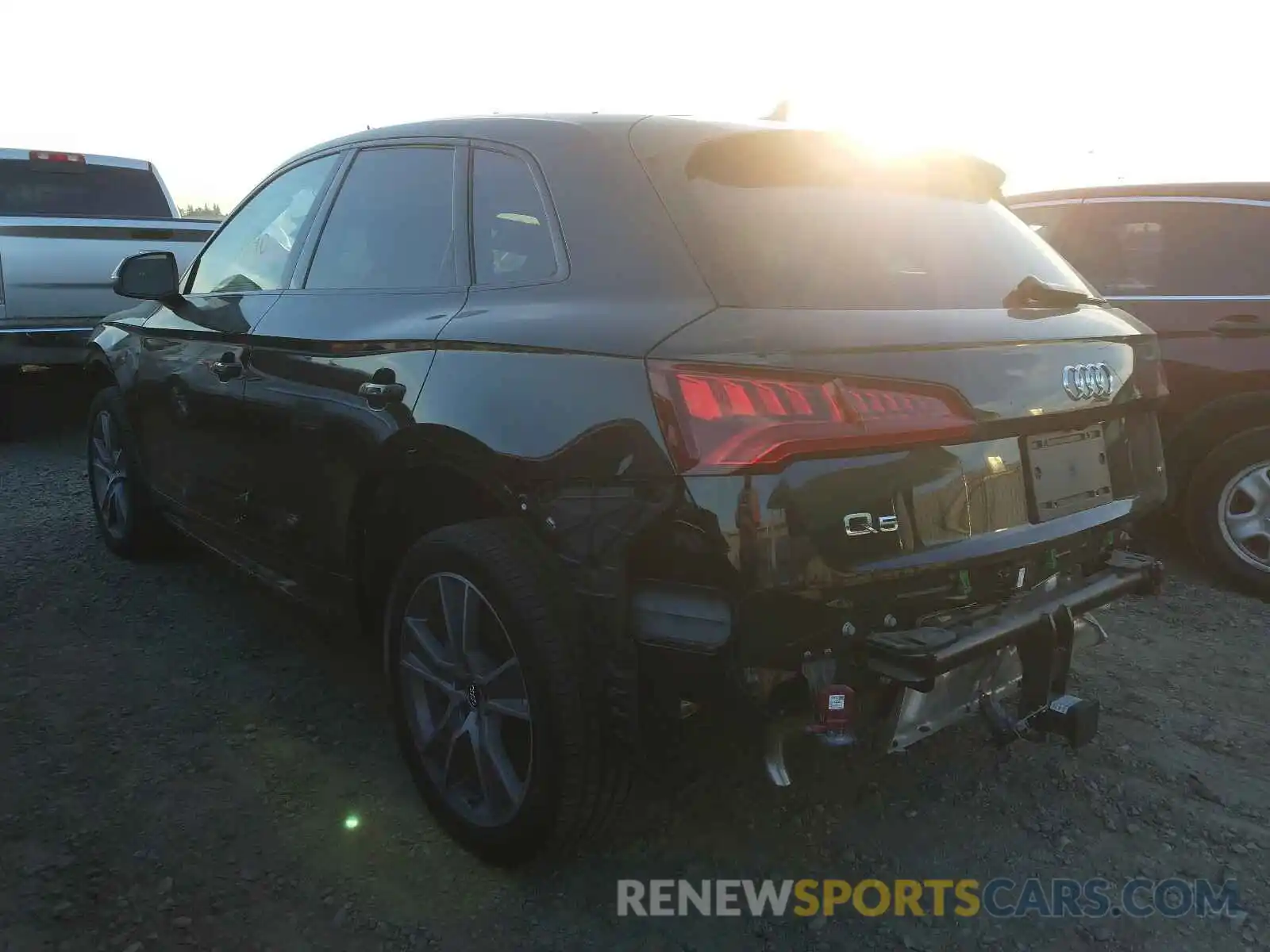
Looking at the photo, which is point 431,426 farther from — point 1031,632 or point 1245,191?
point 1245,191

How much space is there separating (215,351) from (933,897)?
283 cm

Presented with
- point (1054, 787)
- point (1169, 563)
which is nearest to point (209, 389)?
point (1054, 787)

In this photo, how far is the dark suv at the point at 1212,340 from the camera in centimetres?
437

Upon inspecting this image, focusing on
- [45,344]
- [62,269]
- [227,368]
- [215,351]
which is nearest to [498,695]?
[227,368]

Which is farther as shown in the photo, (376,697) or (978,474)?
(376,697)

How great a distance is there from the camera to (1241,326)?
4.35 meters

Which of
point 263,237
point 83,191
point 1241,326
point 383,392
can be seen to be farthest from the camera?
point 83,191

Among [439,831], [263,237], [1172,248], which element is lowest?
[439,831]

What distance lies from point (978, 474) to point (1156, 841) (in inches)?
48.0

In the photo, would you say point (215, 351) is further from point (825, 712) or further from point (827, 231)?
point (825, 712)

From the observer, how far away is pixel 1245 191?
446cm

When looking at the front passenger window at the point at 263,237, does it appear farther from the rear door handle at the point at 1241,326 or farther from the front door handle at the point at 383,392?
the rear door handle at the point at 1241,326

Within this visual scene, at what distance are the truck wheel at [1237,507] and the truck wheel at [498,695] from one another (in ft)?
11.2

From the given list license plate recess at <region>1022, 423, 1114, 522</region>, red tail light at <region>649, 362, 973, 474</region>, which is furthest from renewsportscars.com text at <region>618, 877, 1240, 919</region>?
red tail light at <region>649, 362, 973, 474</region>
